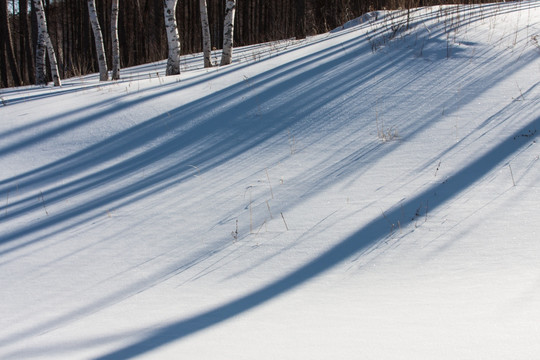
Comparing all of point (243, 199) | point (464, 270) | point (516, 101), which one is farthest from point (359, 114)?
point (464, 270)

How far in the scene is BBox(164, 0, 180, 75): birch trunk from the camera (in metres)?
8.31

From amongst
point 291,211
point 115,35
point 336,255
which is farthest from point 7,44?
point 336,255

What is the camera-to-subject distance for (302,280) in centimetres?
257

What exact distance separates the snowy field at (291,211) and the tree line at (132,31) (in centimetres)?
276

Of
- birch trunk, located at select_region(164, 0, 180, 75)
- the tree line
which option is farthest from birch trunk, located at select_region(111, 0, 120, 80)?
birch trunk, located at select_region(164, 0, 180, 75)

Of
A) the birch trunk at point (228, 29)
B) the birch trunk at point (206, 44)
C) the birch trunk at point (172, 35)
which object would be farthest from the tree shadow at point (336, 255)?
the birch trunk at point (206, 44)

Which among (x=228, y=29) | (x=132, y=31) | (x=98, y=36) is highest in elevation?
(x=132, y=31)

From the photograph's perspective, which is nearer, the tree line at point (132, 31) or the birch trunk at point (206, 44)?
the tree line at point (132, 31)

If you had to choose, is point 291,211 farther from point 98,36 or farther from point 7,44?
point 7,44

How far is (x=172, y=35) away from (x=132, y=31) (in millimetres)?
22131

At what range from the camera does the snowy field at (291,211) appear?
2.05 metres

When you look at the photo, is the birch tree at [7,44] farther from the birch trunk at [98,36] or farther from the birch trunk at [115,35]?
the birch trunk at [98,36]

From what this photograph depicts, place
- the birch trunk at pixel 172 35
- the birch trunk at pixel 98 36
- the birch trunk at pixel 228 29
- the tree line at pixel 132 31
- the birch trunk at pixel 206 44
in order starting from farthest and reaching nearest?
1. the birch trunk at pixel 206 44
2. the birch trunk at pixel 98 36
3. the tree line at pixel 132 31
4. the birch trunk at pixel 228 29
5. the birch trunk at pixel 172 35

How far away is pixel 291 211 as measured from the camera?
3.41 m
